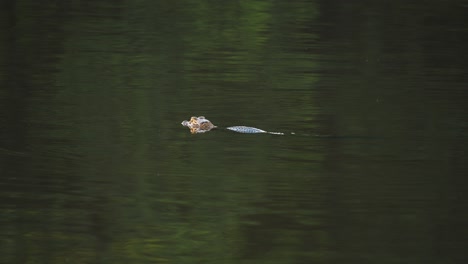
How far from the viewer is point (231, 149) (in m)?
13.6

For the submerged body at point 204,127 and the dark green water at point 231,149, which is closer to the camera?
the dark green water at point 231,149

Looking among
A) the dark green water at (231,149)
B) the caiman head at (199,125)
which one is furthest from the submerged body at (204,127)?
the dark green water at (231,149)

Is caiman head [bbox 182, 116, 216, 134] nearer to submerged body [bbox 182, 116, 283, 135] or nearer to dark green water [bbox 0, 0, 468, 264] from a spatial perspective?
submerged body [bbox 182, 116, 283, 135]

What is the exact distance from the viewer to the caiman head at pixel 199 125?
47.9 ft

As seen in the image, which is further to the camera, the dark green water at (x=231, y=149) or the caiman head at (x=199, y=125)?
the caiman head at (x=199, y=125)

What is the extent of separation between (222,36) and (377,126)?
34.7ft

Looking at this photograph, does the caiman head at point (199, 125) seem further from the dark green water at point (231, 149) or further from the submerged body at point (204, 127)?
the dark green water at point (231, 149)

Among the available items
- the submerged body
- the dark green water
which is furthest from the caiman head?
the dark green water

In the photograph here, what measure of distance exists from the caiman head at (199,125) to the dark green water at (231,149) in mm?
190

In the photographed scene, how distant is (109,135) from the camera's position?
559 inches

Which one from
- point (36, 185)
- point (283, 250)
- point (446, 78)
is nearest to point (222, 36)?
point (446, 78)

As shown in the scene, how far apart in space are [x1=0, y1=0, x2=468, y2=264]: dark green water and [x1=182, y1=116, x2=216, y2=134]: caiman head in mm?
190

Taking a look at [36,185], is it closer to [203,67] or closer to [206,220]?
[206,220]

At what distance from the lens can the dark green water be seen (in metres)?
10.1
